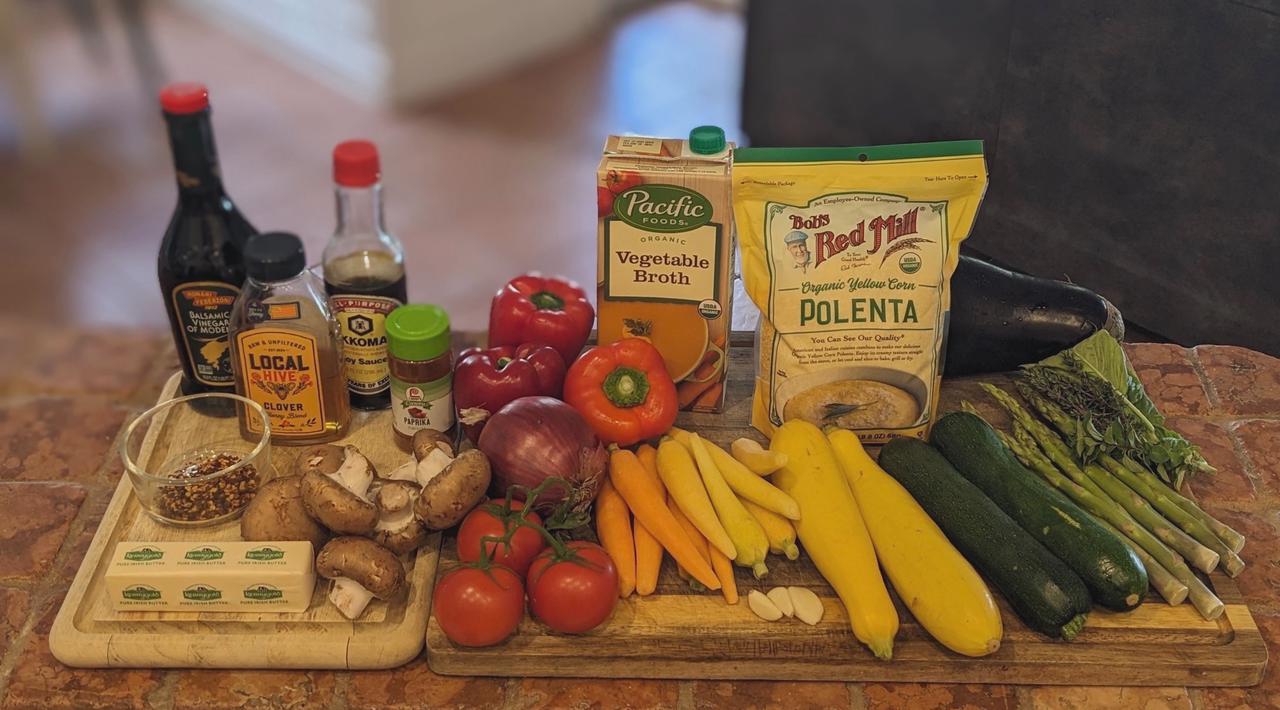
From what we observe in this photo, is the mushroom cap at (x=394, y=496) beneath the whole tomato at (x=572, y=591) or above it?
above

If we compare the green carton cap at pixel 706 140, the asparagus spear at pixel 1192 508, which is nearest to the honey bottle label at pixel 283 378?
the green carton cap at pixel 706 140

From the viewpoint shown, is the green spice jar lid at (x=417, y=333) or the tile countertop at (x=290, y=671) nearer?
the tile countertop at (x=290, y=671)

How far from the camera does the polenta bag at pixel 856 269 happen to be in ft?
4.13

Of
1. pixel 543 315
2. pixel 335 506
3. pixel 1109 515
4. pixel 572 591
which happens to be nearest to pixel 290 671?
pixel 335 506

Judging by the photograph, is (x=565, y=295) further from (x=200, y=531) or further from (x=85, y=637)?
(x=85, y=637)

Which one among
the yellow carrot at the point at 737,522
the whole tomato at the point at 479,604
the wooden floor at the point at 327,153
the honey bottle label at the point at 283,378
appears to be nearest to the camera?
the whole tomato at the point at 479,604

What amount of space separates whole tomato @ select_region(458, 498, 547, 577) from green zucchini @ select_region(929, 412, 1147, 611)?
46cm

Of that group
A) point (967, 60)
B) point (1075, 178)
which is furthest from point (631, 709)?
point (967, 60)

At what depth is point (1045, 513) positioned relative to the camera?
1.19 metres

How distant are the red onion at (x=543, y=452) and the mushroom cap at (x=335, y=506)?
14cm

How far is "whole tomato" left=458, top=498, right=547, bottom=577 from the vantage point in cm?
112

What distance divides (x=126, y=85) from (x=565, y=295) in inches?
119

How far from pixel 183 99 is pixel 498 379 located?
0.43 meters

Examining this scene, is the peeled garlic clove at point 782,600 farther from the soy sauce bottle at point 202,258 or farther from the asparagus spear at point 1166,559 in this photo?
the soy sauce bottle at point 202,258
